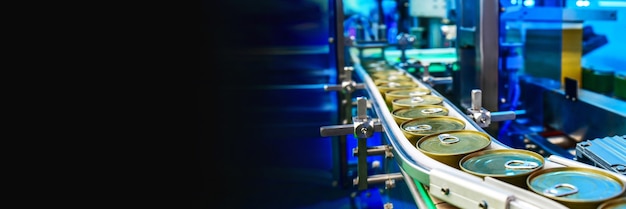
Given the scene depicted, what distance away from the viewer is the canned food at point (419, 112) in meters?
1.19

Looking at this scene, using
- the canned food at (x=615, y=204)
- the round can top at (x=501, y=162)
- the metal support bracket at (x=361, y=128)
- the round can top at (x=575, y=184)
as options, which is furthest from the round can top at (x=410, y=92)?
the canned food at (x=615, y=204)

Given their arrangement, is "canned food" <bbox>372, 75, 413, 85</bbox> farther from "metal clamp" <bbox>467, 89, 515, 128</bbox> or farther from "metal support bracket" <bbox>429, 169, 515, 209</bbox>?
"metal support bracket" <bbox>429, 169, 515, 209</bbox>

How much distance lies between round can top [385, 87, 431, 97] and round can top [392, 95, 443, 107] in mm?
47

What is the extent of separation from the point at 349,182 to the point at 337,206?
0.16 meters

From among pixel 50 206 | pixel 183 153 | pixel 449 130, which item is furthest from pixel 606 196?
pixel 50 206

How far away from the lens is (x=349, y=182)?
2.29 m

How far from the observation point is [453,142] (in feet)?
2.99

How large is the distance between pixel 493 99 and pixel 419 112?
2.31ft

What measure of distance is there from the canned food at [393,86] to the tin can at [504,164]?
2.44 ft

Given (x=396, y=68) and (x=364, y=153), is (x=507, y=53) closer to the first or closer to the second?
(x=396, y=68)

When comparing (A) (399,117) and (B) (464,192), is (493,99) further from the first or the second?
(B) (464,192)

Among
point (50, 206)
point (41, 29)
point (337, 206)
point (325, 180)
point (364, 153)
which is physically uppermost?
point (41, 29)

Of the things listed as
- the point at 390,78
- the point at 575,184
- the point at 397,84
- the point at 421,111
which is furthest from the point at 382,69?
the point at 575,184

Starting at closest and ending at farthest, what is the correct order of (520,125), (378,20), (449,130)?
(449,130) → (520,125) → (378,20)
